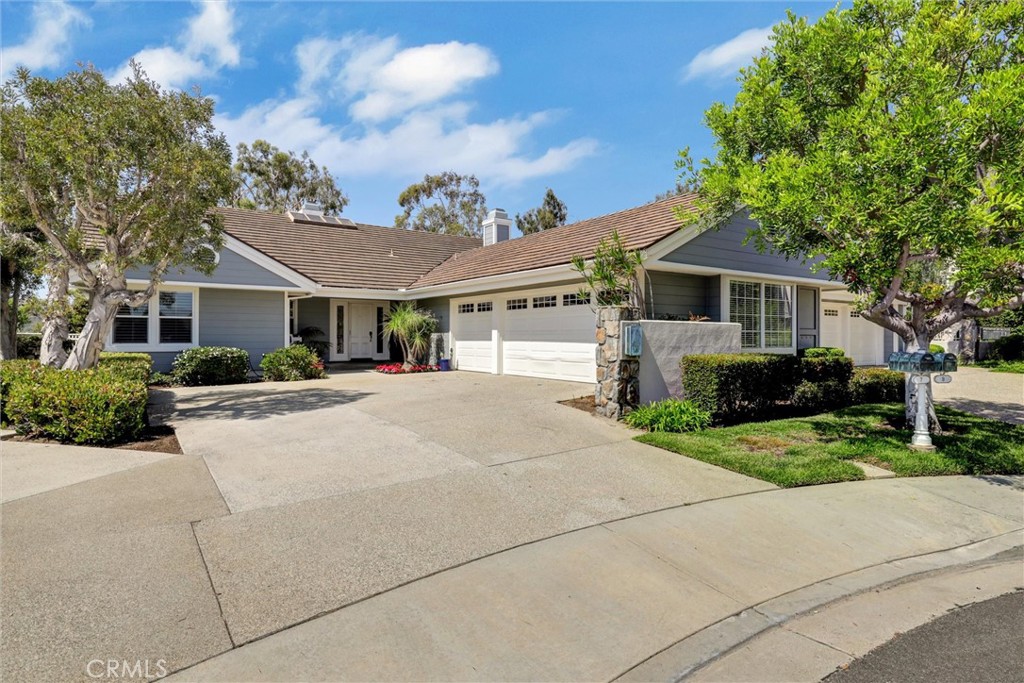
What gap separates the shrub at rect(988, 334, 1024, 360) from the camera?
20562 millimetres

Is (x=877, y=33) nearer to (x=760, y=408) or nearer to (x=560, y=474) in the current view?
(x=760, y=408)

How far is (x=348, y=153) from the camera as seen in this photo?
22.5 metres

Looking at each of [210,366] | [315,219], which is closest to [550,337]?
[210,366]

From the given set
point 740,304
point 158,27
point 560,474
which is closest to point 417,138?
point 158,27

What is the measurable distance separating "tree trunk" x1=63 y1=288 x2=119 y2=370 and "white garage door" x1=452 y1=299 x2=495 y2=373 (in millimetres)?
8998

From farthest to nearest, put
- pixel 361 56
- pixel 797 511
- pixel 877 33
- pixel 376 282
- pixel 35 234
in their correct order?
pixel 376 282 < pixel 35 234 < pixel 361 56 < pixel 877 33 < pixel 797 511

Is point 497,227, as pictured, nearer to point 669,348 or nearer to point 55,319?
point 669,348

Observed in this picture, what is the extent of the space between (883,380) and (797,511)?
822 centimetres

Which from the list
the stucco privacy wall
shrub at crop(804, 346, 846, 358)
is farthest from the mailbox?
shrub at crop(804, 346, 846, 358)

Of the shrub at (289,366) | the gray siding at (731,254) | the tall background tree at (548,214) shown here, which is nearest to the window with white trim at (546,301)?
the gray siding at (731,254)

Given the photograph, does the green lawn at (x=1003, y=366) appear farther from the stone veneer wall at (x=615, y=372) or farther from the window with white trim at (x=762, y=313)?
the stone veneer wall at (x=615, y=372)

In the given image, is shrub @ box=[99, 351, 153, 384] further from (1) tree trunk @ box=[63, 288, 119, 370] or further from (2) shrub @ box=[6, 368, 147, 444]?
(2) shrub @ box=[6, 368, 147, 444]

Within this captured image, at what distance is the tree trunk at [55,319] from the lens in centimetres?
998

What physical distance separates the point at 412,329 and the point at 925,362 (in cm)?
1340
